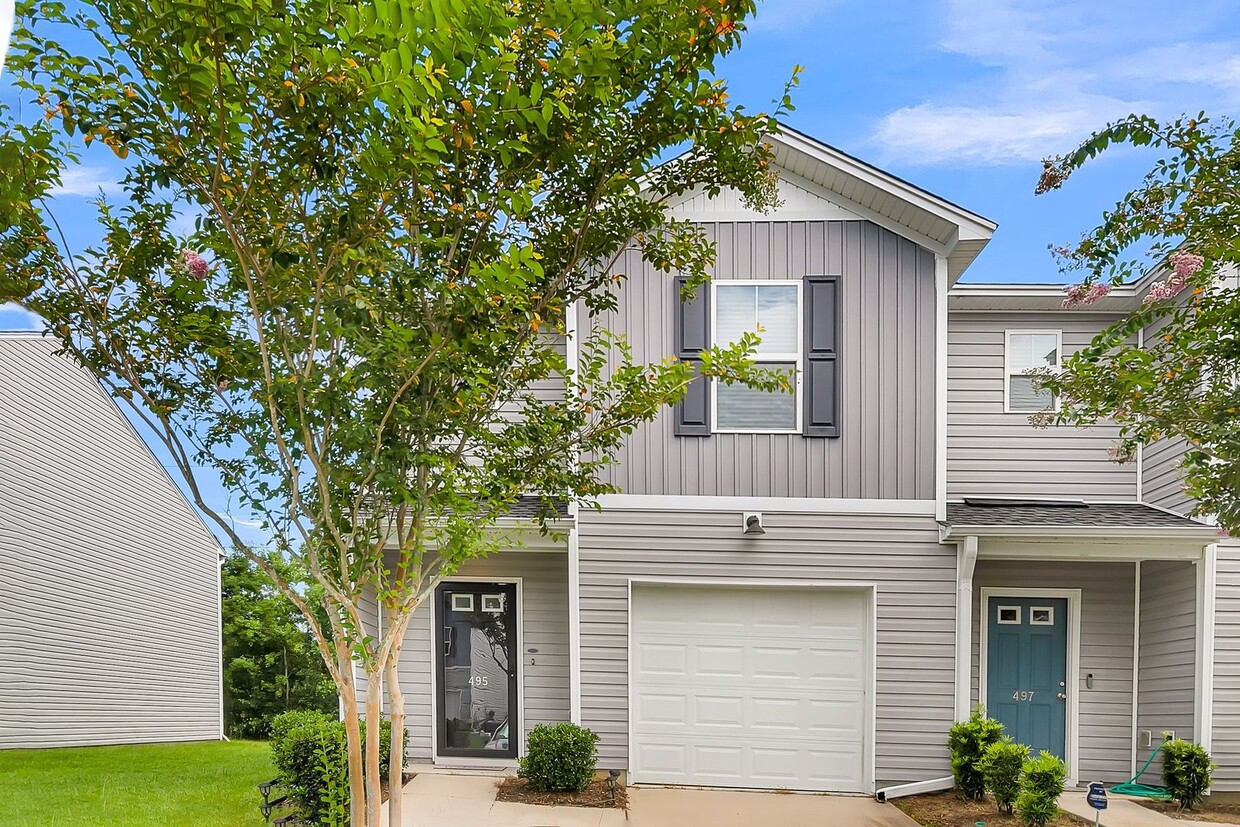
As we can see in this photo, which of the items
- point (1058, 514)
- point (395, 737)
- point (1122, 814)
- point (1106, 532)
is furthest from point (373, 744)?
point (1058, 514)

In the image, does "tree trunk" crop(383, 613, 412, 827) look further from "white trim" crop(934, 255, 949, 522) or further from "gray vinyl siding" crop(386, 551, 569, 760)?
"white trim" crop(934, 255, 949, 522)

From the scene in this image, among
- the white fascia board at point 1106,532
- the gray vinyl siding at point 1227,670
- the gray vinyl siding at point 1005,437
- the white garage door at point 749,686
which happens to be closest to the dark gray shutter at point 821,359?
the white fascia board at point 1106,532

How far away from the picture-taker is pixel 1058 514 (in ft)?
24.4

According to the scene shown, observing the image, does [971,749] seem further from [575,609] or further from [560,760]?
[575,609]

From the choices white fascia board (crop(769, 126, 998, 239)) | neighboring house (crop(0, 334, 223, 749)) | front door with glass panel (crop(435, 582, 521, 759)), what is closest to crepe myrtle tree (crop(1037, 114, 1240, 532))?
white fascia board (crop(769, 126, 998, 239))

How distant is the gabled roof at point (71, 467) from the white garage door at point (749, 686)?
19.0ft

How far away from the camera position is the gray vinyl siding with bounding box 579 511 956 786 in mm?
6992

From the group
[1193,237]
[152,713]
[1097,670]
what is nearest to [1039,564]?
[1097,670]

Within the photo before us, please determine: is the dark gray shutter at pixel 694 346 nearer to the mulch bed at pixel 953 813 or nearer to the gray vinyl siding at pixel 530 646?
the gray vinyl siding at pixel 530 646

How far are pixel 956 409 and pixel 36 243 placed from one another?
7703 mm

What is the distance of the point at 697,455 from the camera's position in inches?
284

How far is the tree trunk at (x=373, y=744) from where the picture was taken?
363cm

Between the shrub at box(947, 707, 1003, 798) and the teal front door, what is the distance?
48.3 inches

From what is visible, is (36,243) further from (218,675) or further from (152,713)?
(218,675)
